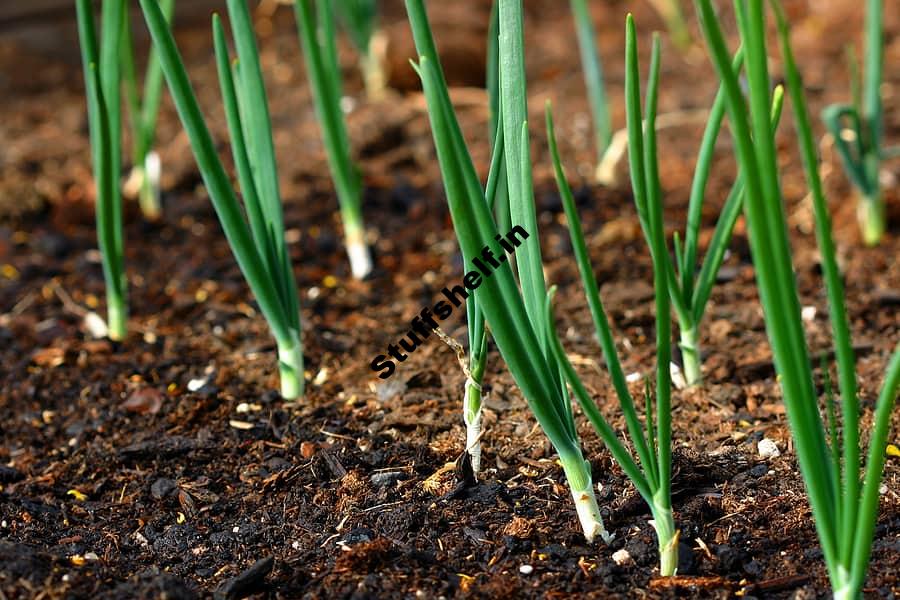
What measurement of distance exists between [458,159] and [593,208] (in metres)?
1.33

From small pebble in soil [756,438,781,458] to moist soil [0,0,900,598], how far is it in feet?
0.04

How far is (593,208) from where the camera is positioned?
2258 millimetres

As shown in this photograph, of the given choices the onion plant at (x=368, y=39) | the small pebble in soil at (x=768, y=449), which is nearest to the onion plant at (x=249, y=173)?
the small pebble in soil at (x=768, y=449)

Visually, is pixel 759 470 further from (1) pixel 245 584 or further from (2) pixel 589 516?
(1) pixel 245 584

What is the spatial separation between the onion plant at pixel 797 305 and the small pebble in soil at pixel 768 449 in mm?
387

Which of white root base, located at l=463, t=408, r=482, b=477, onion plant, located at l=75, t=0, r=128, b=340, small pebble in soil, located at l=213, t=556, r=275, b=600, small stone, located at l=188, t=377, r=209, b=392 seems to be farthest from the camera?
small stone, located at l=188, t=377, r=209, b=392

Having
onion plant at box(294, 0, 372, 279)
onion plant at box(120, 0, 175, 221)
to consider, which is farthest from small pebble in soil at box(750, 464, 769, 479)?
onion plant at box(120, 0, 175, 221)

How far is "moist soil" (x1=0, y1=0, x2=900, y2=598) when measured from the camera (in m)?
1.16

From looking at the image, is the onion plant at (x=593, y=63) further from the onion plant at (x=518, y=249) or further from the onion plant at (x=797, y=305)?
the onion plant at (x=797, y=305)

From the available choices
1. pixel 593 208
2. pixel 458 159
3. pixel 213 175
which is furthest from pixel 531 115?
pixel 458 159

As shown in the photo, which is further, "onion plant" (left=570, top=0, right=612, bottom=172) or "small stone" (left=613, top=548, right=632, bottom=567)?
"onion plant" (left=570, top=0, right=612, bottom=172)

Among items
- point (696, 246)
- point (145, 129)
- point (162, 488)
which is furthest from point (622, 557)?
point (145, 129)

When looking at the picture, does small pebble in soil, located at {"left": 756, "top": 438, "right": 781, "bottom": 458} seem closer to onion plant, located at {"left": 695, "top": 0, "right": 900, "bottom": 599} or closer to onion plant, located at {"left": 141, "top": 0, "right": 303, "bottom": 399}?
onion plant, located at {"left": 695, "top": 0, "right": 900, "bottom": 599}

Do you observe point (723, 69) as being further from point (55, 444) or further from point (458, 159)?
point (55, 444)
